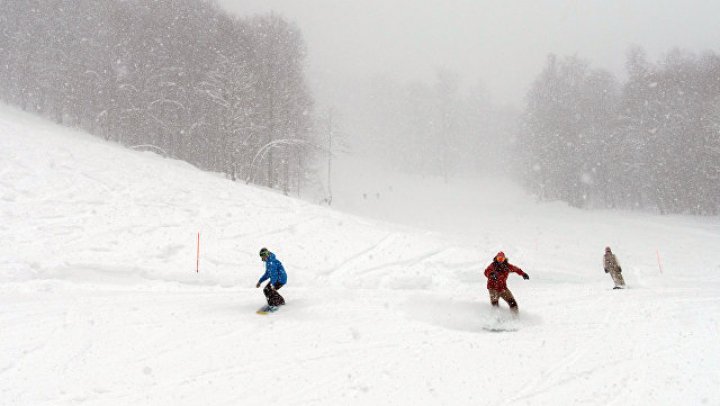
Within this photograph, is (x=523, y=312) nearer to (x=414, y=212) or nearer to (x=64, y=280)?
(x=64, y=280)

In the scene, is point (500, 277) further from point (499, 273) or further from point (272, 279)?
point (272, 279)

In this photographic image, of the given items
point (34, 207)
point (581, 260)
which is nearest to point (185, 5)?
point (34, 207)

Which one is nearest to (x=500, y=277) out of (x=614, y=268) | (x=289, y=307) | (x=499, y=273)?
(x=499, y=273)

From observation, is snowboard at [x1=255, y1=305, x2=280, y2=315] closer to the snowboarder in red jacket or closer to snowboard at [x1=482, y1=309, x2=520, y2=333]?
snowboard at [x1=482, y1=309, x2=520, y2=333]

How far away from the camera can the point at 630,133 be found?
4147 cm

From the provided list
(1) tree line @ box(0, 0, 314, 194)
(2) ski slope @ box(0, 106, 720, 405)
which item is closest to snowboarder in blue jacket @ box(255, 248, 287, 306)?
(2) ski slope @ box(0, 106, 720, 405)

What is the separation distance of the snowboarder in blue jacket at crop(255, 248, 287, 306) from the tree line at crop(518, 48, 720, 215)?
124 feet

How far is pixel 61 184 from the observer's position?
17.5 m

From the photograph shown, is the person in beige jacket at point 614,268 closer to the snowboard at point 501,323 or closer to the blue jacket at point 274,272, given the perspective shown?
the snowboard at point 501,323

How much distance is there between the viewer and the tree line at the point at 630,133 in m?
37.8

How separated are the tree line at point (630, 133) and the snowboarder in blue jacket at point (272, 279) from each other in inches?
1492

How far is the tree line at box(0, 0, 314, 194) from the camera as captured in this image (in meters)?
31.8

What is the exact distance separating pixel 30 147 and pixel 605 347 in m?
23.9

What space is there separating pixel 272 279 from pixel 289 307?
840 mm
